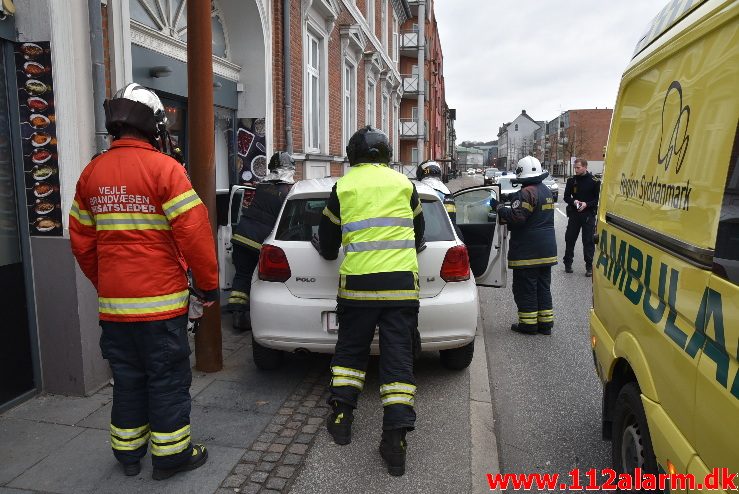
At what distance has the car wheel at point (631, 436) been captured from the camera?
2.43m

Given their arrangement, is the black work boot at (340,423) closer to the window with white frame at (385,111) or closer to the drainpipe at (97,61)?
the drainpipe at (97,61)

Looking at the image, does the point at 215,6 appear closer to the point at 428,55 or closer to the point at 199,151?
the point at 199,151

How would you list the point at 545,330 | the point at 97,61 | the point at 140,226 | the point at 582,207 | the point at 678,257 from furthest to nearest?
1. the point at 582,207
2. the point at 545,330
3. the point at 97,61
4. the point at 140,226
5. the point at 678,257

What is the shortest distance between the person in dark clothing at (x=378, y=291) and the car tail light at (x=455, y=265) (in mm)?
905

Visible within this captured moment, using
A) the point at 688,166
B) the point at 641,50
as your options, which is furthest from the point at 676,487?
the point at 641,50

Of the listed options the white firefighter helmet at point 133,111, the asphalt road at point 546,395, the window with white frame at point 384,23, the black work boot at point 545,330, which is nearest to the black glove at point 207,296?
the white firefighter helmet at point 133,111

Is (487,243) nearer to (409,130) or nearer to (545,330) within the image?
(545,330)

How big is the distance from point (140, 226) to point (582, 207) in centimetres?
841

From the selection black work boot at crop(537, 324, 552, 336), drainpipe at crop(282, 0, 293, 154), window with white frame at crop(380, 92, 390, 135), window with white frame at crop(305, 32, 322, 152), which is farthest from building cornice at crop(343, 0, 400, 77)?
black work boot at crop(537, 324, 552, 336)

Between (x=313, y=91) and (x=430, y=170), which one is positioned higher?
(x=313, y=91)

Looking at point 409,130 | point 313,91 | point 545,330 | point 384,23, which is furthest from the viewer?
point 409,130

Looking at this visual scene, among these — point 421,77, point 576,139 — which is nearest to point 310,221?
point 421,77

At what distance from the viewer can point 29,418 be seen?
13.0 feet

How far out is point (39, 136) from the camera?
405 centimetres
